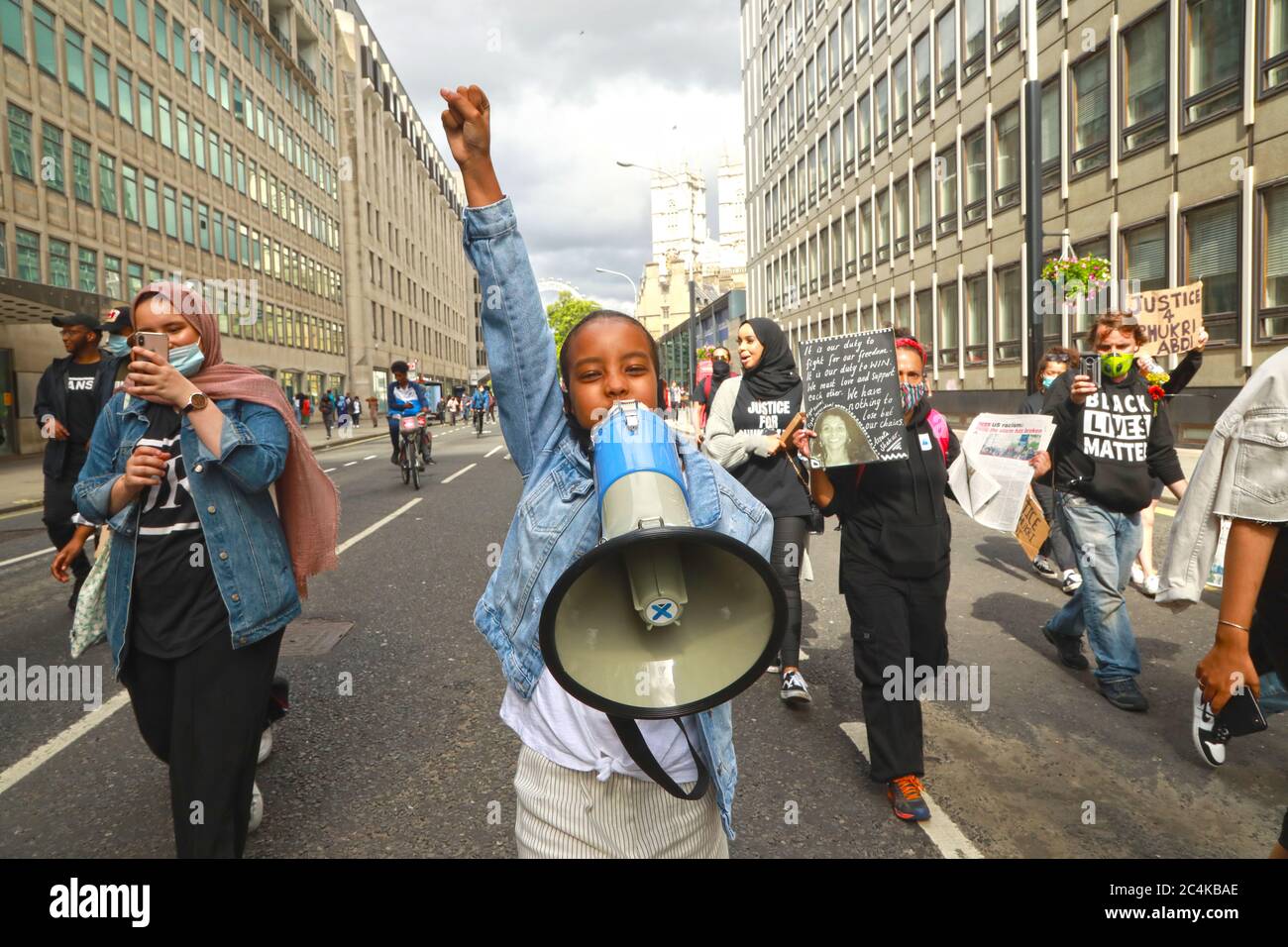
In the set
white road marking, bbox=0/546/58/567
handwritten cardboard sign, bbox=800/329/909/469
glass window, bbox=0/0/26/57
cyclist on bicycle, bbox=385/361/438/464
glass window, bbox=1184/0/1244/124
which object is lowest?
white road marking, bbox=0/546/58/567

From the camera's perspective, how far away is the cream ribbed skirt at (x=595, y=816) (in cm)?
162

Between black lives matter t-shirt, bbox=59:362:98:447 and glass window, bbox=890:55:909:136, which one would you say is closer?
black lives matter t-shirt, bbox=59:362:98:447

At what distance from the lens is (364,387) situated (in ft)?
188

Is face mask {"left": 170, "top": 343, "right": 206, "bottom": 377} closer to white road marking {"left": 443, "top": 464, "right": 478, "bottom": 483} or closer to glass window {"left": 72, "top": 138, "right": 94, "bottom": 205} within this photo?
white road marking {"left": 443, "top": 464, "right": 478, "bottom": 483}

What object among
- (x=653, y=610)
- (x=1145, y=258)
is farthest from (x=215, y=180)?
(x=653, y=610)

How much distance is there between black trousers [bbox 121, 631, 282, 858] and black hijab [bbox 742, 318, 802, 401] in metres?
3.03

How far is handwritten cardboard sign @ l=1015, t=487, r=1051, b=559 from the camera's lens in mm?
4238

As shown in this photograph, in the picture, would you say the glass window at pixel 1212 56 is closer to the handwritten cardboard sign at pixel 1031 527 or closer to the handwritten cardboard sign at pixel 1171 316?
the handwritten cardboard sign at pixel 1171 316

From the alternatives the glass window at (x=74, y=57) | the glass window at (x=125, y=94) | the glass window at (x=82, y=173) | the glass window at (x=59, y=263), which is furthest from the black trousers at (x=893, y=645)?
the glass window at (x=125, y=94)

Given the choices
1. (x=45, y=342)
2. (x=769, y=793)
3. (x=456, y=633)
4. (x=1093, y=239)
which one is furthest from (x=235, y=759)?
(x=45, y=342)

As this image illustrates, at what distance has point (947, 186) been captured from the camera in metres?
26.5

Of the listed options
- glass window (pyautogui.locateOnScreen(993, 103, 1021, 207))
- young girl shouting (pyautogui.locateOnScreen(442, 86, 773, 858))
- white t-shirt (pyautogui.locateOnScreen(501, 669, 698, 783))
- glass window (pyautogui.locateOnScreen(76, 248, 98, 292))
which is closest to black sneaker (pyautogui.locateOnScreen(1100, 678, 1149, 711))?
young girl shouting (pyautogui.locateOnScreen(442, 86, 773, 858))

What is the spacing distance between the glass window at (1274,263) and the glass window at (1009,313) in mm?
7452
